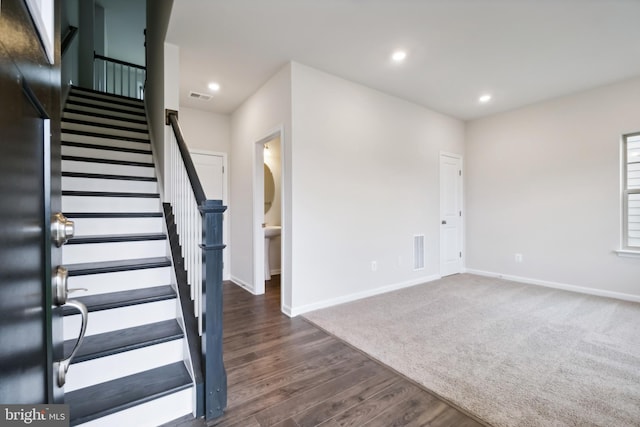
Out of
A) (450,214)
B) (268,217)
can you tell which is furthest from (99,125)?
(450,214)

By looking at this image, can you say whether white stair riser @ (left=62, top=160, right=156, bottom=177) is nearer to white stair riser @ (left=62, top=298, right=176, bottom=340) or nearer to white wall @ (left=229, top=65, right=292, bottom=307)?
white wall @ (left=229, top=65, right=292, bottom=307)

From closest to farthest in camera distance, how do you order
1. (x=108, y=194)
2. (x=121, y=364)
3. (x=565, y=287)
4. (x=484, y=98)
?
(x=121, y=364) < (x=108, y=194) < (x=565, y=287) < (x=484, y=98)

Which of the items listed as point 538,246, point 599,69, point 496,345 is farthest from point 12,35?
point 538,246

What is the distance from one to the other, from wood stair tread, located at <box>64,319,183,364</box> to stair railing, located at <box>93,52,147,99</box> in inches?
220

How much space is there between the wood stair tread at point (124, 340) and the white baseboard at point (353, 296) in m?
1.42

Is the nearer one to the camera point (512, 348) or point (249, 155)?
point (512, 348)

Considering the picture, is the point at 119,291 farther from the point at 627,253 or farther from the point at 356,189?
the point at 627,253

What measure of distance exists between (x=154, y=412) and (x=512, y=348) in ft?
8.64

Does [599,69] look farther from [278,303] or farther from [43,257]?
[43,257]

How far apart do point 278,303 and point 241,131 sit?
255 cm

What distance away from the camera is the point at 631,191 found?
3.54m

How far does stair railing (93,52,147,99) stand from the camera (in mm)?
5582

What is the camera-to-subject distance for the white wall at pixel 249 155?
3.15 m

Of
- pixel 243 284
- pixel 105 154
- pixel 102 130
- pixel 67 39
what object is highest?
pixel 67 39
